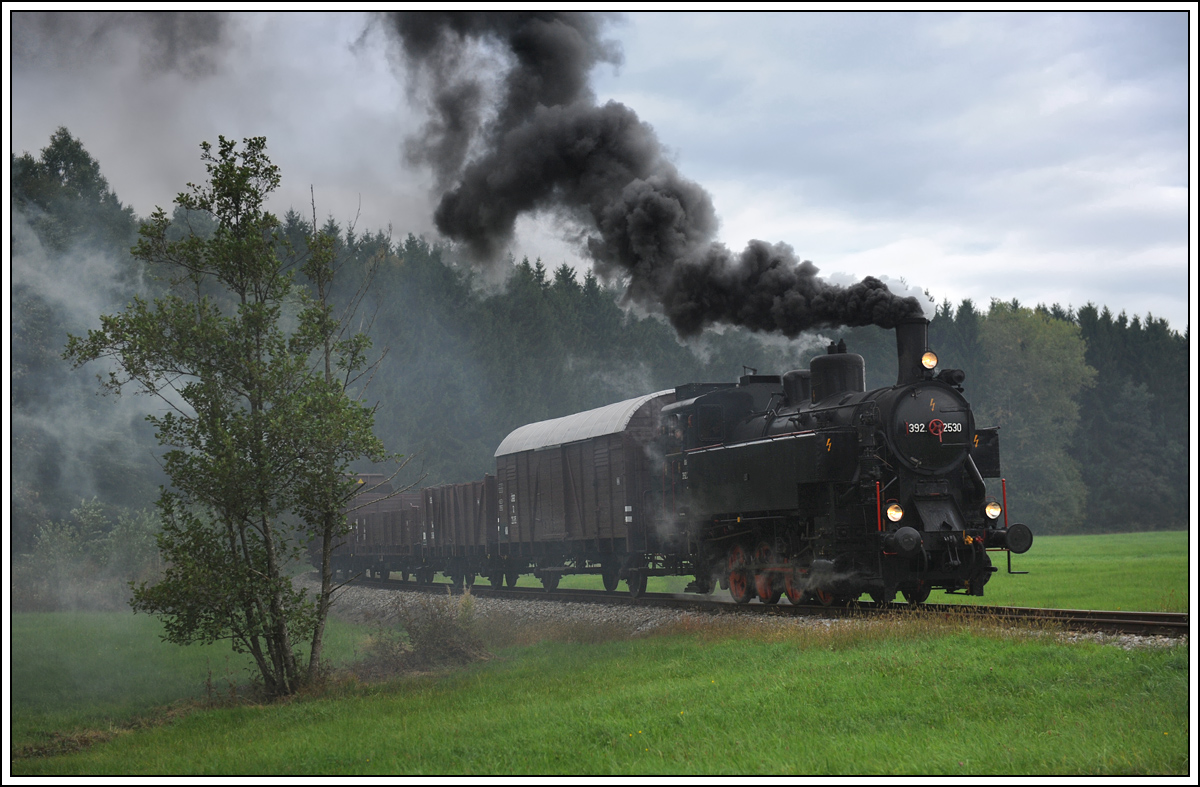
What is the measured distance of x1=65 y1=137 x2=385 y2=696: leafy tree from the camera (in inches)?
518

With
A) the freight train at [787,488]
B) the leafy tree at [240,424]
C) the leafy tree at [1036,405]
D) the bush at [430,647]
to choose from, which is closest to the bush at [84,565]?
the freight train at [787,488]

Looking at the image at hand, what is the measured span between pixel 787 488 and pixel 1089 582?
12.4 m

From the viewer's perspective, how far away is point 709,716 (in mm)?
9109

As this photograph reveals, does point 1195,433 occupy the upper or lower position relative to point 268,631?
upper

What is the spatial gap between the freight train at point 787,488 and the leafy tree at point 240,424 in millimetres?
1035

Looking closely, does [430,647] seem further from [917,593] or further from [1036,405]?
[1036,405]

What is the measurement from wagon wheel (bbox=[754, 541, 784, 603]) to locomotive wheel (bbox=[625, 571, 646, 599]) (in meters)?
3.93

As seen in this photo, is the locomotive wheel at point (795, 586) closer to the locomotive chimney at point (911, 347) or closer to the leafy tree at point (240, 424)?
the locomotive chimney at point (911, 347)

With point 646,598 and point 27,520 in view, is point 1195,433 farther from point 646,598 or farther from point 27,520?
point 27,520

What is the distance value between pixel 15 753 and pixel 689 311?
12779mm

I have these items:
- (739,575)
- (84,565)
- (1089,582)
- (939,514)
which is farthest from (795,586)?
(84,565)

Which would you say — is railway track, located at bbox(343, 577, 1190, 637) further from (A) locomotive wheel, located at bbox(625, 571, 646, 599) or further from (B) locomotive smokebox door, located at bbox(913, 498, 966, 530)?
(B) locomotive smokebox door, located at bbox(913, 498, 966, 530)

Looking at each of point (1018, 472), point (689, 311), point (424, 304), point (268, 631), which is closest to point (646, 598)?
point (689, 311)

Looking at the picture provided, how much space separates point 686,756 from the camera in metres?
7.89
